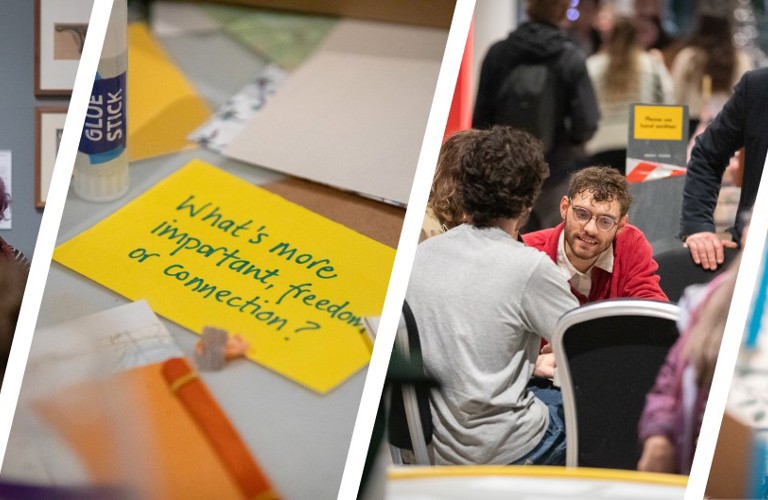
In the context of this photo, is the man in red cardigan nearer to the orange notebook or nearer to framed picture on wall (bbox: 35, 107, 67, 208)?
the orange notebook

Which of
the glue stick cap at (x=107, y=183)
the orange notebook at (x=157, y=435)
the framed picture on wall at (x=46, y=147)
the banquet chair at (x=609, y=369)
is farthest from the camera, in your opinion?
the framed picture on wall at (x=46, y=147)

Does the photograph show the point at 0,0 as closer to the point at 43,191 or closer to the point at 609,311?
the point at 43,191

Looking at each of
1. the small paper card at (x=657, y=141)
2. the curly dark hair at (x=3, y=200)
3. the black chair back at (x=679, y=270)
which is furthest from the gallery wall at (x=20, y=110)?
the black chair back at (x=679, y=270)

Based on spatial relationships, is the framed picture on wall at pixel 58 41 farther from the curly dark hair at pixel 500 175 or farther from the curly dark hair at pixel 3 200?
the curly dark hair at pixel 500 175

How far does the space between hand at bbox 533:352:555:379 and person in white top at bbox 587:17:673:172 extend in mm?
414

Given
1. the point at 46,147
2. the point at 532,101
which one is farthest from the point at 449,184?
the point at 46,147

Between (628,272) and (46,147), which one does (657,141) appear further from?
(46,147)

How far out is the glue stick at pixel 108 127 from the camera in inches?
83.0

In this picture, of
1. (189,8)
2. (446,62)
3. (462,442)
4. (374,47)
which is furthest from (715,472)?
(189,8)

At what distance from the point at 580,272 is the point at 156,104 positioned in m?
1.02

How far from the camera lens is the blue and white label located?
2.12 m

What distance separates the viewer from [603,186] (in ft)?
6.25

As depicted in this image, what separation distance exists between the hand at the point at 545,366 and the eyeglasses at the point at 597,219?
27 cm

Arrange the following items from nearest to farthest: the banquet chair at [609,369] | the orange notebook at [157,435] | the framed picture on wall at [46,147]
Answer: the banquet chair at [609,369], the orange notebook at [157,435], the framed picture on wall at [46,147]
